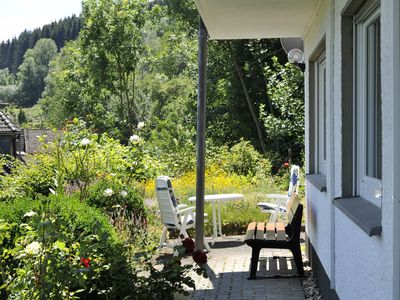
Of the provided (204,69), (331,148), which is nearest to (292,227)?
(331,148)

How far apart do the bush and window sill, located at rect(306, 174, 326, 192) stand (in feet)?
7.46

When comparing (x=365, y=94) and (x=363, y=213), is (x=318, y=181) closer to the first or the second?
(x=365, y=94)

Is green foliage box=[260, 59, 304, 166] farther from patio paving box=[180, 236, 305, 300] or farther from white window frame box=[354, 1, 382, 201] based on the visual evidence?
white window frame box=[354, 1, 382, 201]

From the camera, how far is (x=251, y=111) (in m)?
25.4

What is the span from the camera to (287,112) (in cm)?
2014

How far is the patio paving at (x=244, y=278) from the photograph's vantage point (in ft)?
22.3

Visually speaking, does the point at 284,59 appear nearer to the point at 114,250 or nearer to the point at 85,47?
the point at 85,47

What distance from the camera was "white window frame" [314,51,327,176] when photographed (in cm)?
769

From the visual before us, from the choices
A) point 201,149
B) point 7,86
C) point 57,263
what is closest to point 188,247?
point 57,263

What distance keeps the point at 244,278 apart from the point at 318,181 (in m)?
1.45

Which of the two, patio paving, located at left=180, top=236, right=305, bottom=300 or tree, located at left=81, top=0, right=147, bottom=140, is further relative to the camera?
tree, located at left=81, top=0, right=147, bottom=140

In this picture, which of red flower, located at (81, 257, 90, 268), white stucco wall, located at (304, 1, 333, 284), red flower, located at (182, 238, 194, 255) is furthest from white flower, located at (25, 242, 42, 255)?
white stucco wall, located at (304, 1, 333, 284)

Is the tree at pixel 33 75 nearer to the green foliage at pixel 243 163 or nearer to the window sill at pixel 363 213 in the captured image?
the green foliage at pixel 243 163

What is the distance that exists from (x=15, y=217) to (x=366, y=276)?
9.87 feet
